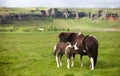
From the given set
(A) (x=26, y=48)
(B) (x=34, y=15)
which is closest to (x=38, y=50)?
(A) (x=26, y=48)

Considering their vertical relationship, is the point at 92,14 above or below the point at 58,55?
above

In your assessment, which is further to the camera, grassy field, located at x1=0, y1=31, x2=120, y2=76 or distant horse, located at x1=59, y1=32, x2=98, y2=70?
distant horse, located at x1=59, y1=32, x2=98, y2=70

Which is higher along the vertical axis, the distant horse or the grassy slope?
the grassy slope

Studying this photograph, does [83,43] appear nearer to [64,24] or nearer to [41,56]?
[64,24]

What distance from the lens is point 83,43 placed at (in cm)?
444

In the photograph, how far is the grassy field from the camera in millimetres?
4250

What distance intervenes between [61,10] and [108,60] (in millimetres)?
1041

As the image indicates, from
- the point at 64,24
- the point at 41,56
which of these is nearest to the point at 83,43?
the point at 64,24

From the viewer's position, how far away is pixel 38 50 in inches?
175

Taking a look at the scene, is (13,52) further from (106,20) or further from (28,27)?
(106,20)

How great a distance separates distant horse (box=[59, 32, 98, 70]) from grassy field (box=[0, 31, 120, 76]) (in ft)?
0.29

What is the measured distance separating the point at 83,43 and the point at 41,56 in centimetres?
67

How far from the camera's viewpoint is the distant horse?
4.36 metres

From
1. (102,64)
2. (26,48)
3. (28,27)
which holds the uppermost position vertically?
(28,27)
